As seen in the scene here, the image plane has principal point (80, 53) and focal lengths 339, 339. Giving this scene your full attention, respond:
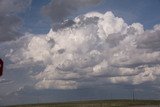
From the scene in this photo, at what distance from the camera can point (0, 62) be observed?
13.6 meters

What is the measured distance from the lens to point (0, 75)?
1349 cm

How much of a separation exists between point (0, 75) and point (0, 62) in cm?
53
